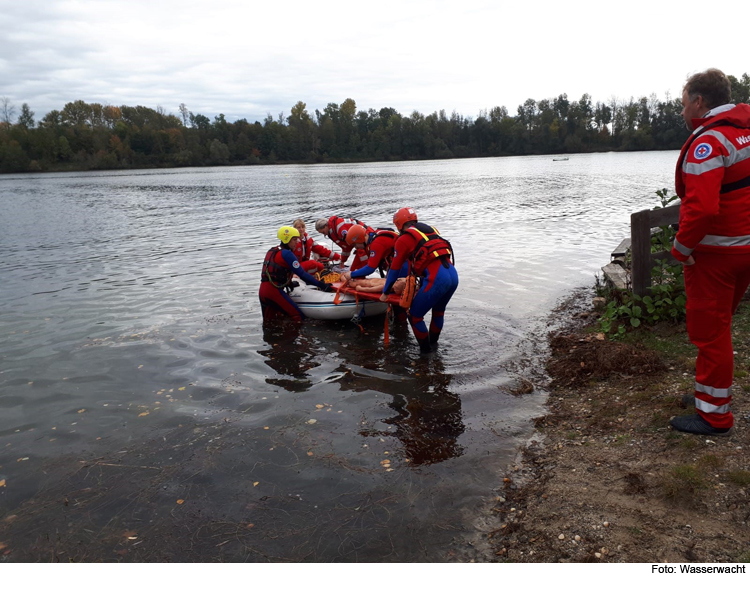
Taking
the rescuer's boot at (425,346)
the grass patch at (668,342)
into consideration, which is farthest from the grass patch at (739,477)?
the rescuer's boot at (425,346)

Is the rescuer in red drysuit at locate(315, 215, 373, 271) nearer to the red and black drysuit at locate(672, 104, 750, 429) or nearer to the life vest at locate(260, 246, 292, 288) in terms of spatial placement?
the life vest at locate(260, 246, 292, 288)

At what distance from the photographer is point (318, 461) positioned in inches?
200

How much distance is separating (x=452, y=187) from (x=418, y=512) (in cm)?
3847

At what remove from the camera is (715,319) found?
3.87 m

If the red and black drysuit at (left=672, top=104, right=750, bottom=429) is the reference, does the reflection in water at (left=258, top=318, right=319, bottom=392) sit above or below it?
below

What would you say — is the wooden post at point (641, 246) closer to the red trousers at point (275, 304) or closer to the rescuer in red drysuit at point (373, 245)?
the rescuer in red drysuit at point (373, 245)

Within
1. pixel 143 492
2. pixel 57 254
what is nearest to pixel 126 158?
pixel 57 254

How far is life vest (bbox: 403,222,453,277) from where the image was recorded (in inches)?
275

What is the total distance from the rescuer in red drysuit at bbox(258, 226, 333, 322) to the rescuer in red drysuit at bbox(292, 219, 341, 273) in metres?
0.34

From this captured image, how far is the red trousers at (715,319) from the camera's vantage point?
384 cm

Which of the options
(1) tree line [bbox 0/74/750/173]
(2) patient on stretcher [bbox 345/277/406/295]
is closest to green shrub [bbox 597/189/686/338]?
(2) patient on stretcher [bbox 345/277/406/295]

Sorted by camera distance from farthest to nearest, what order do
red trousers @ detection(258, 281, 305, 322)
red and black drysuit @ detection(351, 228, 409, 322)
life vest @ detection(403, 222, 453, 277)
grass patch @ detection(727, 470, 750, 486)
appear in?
red trousers @ detection(258, 281, 305, 322)
red and black drysuit @ detection(351, 228, 409, 322)
life vest @ detection(403, 222, 453, 277)
grass patch @ detection(727, 470, 750, 486)

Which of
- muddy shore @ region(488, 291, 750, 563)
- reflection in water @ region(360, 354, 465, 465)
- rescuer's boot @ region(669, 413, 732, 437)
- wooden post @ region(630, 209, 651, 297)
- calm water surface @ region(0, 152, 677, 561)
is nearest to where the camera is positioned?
muddy shore @ region(488, 291, 750, 563)

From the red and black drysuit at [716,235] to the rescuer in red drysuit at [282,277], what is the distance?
613 cm
